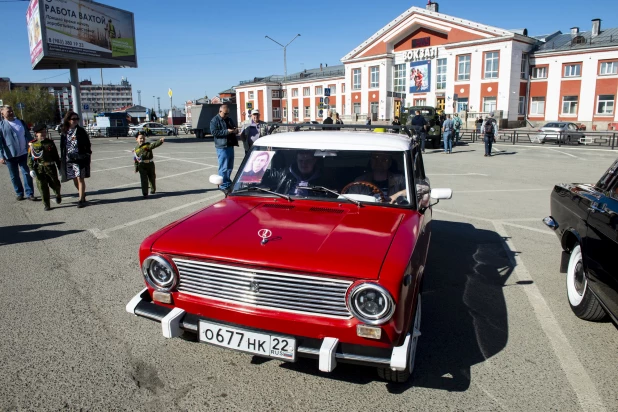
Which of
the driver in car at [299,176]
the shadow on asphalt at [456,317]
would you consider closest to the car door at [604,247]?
the shadow on asphalt at [456,317]

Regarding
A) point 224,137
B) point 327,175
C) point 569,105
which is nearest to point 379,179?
point 327,175

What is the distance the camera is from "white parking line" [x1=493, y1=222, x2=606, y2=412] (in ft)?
9.52

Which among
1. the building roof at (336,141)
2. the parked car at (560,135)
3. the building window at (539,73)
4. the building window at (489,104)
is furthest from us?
the building window at (489,104)

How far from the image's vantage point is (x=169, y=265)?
300 cm

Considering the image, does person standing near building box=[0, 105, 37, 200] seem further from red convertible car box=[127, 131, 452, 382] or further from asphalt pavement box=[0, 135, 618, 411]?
red convertible car box=[127, 131, 452, 382]

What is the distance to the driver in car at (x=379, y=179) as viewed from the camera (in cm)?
396

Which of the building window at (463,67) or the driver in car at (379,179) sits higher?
→ the building window at (463,67)

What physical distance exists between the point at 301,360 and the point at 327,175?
65.1 inches

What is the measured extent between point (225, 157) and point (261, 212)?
6451mm

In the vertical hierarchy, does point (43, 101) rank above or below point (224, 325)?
above

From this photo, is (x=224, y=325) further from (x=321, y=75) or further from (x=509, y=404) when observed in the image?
(x=321, y=75)

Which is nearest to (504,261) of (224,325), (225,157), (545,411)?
(545,411)

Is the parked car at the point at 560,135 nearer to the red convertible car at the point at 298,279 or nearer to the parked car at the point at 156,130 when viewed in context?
the red convertible car at the point at 298,279

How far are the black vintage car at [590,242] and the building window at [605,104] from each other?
47530 millimetres
